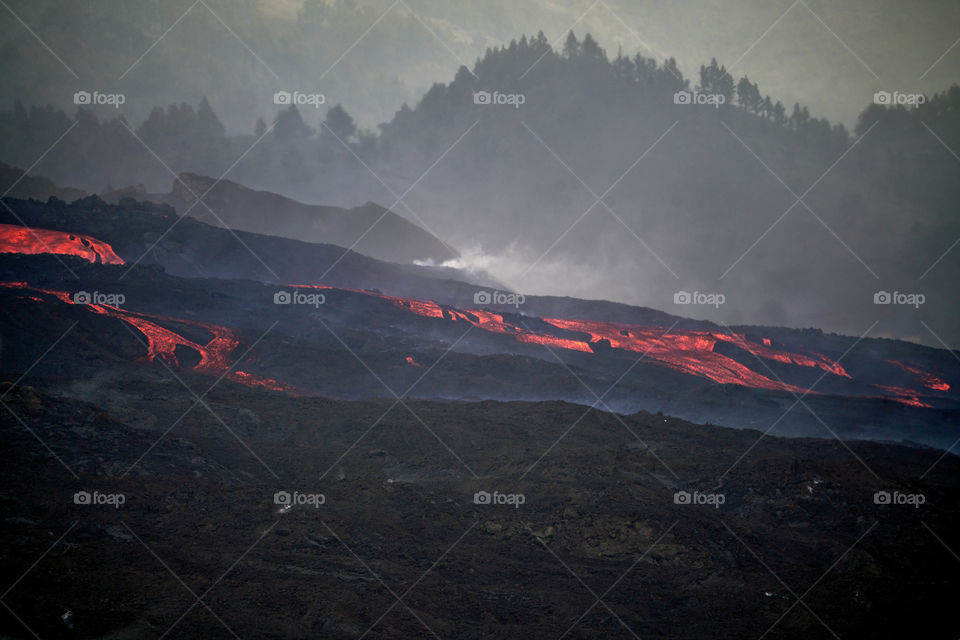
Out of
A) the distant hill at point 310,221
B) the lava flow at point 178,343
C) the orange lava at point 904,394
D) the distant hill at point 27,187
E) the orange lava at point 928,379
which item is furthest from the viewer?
the distant hill at point 310,221

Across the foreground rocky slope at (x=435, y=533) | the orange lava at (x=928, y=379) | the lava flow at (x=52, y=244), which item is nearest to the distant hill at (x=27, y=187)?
the lava flow at (x=52, y=244)

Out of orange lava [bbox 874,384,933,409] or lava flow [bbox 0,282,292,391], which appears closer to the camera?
lava flow [bbox 0,282,292,391]

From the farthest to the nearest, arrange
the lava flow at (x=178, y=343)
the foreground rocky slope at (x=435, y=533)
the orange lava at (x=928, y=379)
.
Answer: the orange lava at (x=928, y=379) < the lava flow at (x=178, y=343) < the foreground rocky slope at (x=435, y=533)

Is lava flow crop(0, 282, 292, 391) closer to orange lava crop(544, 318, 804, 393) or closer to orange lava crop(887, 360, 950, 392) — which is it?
orange lava crop(544, 318, 804, 393)

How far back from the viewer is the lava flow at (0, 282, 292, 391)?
34.4m

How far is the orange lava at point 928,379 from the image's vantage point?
203 feet

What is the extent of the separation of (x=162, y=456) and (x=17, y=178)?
338 feet

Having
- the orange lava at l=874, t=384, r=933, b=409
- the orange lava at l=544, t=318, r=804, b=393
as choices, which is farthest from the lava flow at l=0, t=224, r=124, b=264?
the orange lava at l=874, t=384, r=933, b=409

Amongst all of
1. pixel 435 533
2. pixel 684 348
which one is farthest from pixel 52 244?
pixel 684 348

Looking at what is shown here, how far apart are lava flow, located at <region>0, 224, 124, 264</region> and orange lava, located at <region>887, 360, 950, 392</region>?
78.0 meters

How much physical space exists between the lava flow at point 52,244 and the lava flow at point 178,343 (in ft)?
37.4

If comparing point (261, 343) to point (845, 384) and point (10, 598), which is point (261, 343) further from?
point (845, 384)

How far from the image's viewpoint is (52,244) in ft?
170

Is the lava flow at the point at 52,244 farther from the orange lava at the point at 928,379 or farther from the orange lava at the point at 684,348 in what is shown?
the orange lava at the point at 928,379
